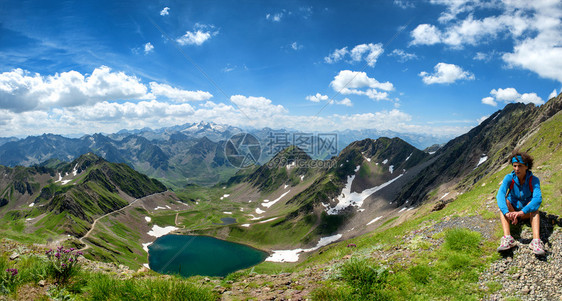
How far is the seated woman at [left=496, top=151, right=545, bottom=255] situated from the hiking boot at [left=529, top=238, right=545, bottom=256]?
77cm

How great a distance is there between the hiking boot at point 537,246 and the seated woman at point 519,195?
769mm

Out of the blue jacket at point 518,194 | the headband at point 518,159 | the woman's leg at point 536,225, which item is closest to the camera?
the woman's leg at point 536,225

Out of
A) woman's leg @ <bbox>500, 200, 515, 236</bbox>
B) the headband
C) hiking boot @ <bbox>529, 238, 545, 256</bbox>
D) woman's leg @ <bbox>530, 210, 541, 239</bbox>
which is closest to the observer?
hiking boot @ <bbox>529, 238, 545, 256</bbox>

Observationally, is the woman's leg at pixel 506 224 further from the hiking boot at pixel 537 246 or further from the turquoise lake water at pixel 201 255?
the turquoise lake water at pixel 201 255

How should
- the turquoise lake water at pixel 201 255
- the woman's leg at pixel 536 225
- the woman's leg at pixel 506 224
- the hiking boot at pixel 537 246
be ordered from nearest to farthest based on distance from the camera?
the hiking boot at pixel 537 246 → the woman's leg at pixel 536 225 → the woman's leg at pixel 506 224 → the turquoise lake water at pixel 201 255

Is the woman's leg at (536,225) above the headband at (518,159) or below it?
below

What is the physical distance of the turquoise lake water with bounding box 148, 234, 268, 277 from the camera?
135 m

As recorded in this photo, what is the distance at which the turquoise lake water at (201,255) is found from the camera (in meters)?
135

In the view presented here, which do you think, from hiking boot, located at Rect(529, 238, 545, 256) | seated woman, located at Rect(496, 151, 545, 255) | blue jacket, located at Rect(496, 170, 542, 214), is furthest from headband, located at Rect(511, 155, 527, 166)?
hiking boot, located at Rect(529, 238, 545, 256)

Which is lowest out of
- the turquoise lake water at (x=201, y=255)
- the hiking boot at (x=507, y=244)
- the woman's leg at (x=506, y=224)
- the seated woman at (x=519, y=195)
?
the turquoise lake water at (x=201, y=255)

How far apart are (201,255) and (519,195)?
17099 centimetres

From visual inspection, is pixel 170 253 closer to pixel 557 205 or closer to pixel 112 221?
pixel 112 221

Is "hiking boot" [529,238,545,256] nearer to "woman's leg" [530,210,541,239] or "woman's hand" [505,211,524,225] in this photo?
"woman's leg" [530,210,541,239]

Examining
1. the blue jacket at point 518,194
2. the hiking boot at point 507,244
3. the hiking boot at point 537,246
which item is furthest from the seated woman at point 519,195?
the hiking boot at point 537,246
